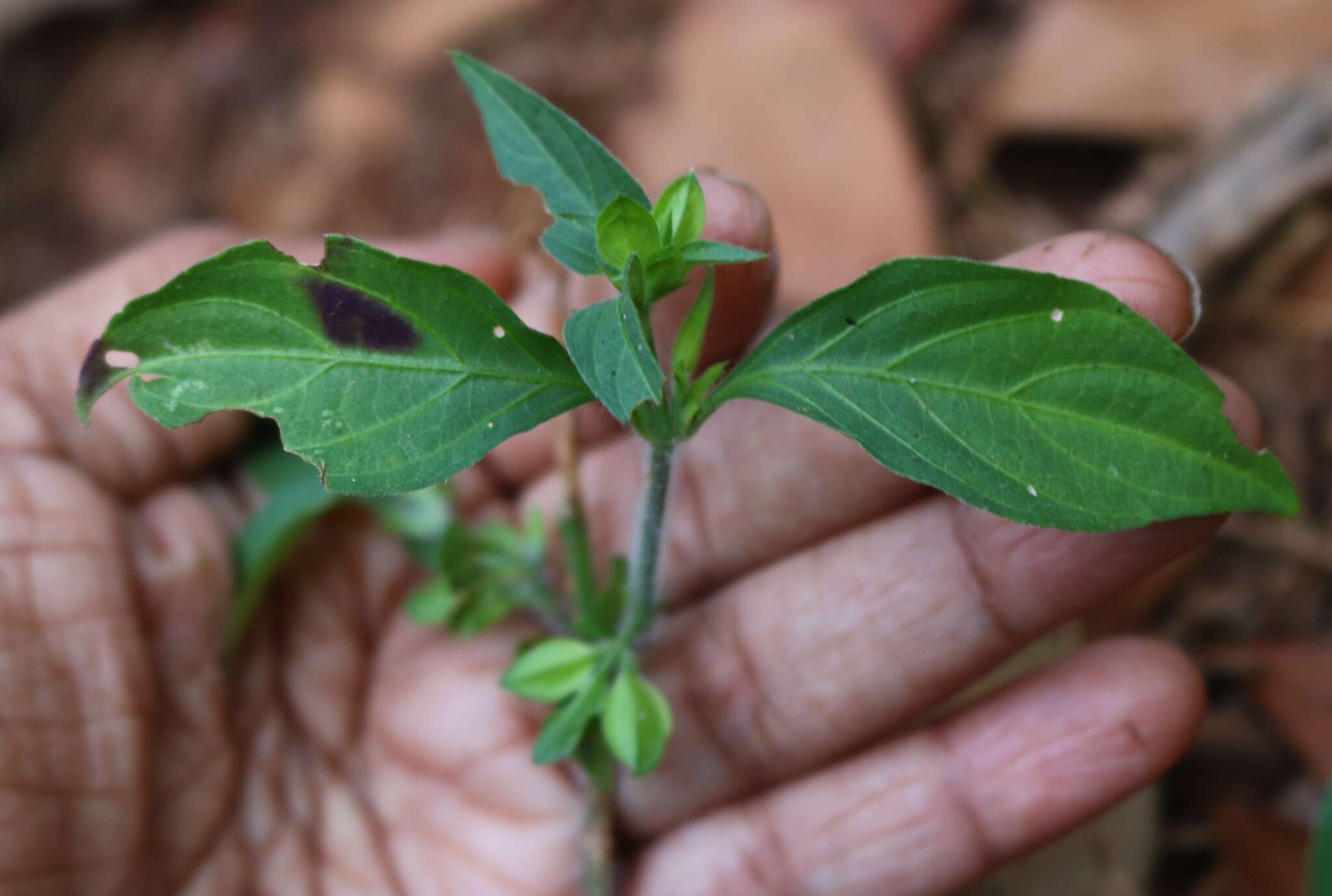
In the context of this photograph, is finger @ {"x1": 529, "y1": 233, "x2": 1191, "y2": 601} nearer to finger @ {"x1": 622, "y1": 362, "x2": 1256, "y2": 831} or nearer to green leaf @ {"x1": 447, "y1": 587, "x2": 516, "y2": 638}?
finger @ {"x1": 622, "y1": 362, "x2": 1256, "y2": 831}

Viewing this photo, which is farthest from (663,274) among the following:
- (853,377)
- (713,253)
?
(853,377)

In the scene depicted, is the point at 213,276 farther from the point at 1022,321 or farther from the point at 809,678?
the point at 809,678

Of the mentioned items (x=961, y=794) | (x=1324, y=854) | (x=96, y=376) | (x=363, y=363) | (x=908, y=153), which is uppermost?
(x=908, y=153)

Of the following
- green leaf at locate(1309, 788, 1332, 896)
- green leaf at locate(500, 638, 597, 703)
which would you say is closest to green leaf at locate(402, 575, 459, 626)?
green leaf at locate(500, 638, 597, 703)

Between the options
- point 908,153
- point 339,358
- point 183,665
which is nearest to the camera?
point 339,358

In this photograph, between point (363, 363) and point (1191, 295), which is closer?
point (363, 363)

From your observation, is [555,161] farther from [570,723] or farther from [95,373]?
[570,723]
